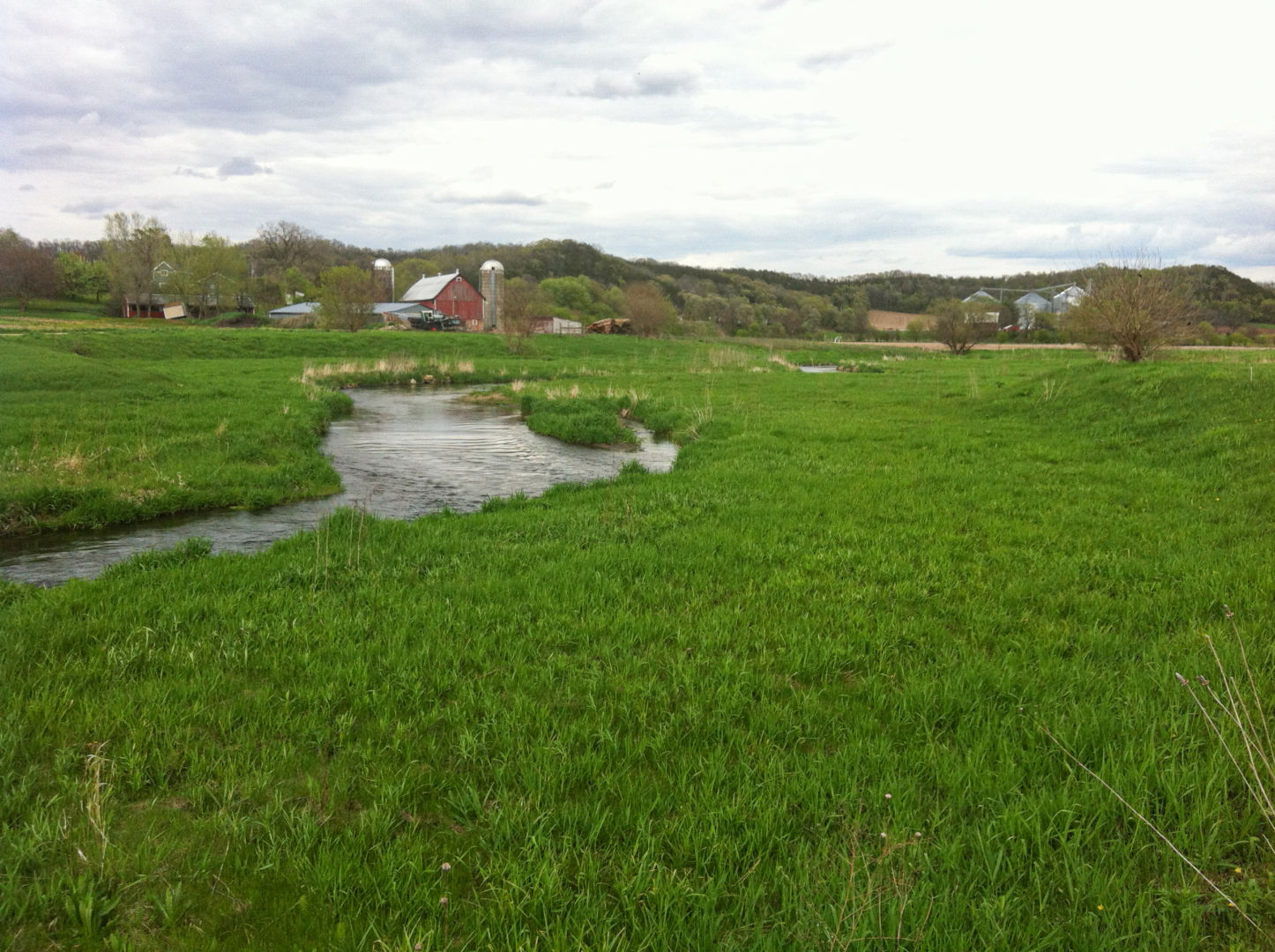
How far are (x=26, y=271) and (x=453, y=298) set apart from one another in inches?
1721

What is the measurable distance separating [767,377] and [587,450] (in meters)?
19.6

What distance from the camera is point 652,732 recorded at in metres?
4.48

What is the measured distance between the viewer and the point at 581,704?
4824mm

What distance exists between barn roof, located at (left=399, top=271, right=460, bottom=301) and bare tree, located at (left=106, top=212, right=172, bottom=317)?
29.2 meters

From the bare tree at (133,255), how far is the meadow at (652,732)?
3281 inches

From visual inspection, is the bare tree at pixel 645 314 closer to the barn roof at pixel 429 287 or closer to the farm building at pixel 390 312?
the farm building at pixel 390 312

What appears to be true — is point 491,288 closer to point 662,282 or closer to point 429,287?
point 429,287

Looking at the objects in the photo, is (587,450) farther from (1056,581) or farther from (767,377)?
(767,377)

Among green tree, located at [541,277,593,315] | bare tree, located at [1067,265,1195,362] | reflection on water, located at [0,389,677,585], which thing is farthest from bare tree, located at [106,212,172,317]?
bare tree, located at [1067,265,1195,362]

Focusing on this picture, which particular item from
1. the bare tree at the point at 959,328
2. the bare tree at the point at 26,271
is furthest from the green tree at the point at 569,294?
the bare tree at the point at 959,328

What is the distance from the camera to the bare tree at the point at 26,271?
5994 cm

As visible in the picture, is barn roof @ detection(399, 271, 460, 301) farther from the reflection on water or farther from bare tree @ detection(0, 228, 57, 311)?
the reflection on water

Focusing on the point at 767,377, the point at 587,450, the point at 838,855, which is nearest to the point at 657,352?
the point at 767,377

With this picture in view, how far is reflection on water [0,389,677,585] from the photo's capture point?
9.05m
